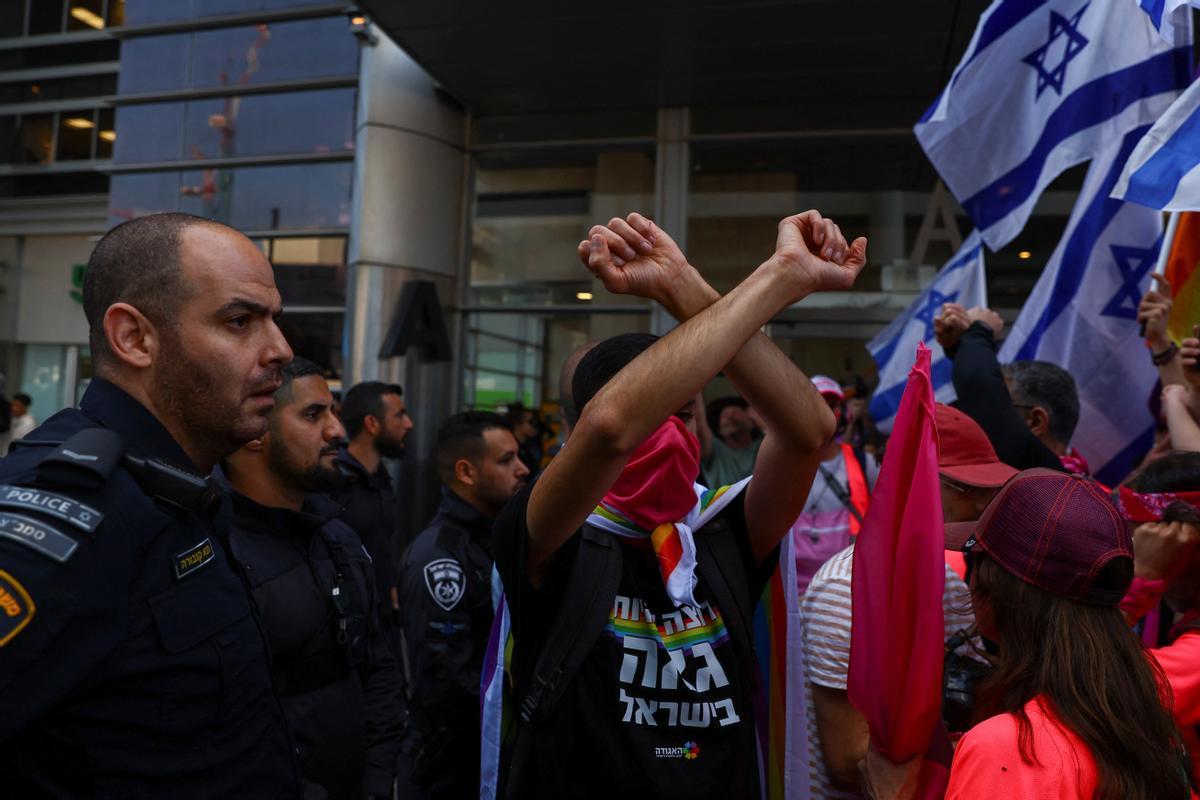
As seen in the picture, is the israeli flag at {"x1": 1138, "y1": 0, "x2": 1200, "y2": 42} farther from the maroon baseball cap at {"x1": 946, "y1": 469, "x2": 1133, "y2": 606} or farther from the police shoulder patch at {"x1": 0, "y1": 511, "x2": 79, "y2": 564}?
the police shoulder patch at {"x1": 0, "y1": 511, "x2": 79, "y2": 564}

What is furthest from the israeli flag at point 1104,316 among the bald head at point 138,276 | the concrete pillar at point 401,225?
the concrete pillar at point 401,225

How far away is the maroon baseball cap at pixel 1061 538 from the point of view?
5.76 feet

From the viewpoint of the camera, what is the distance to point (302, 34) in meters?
10.7

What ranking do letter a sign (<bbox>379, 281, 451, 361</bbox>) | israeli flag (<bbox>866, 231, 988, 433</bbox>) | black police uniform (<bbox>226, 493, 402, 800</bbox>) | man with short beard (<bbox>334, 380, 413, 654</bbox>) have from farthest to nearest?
letter a sign (<bbox>379, 281, 451, 361</bbox>), man with short beard (<bbox>334, 380, 413, 654</bbox>), israeli flag (<bbox>866, 231, 988, 433</bbox>), black police uniform (<bbox>226, 493, 402, 800</bbox>)

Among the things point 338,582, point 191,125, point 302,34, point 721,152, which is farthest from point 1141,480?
point 191,125

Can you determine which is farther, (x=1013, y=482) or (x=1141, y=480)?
(x=1141, y=480)

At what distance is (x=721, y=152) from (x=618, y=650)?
8.51 meters

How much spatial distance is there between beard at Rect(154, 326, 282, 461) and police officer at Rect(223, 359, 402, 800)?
993 mm

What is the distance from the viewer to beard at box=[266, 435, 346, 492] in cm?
338

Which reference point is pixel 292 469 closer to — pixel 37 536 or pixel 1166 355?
pixel 37 536

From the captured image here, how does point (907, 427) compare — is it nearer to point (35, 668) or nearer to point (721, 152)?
point (35, 668)

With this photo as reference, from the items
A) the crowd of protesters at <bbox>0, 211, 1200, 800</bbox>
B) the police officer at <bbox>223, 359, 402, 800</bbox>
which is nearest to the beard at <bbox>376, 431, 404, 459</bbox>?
the police officer at <bbox>223, 359, 402, 800</bbox>

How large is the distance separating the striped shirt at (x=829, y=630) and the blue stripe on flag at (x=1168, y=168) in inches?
48.5

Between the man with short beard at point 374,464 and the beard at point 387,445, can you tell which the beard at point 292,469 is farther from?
the beard at point 387,445
